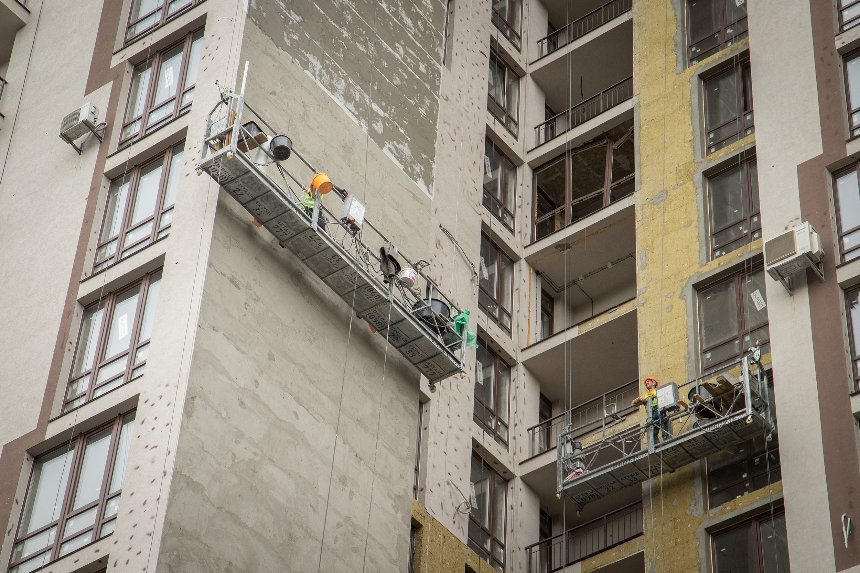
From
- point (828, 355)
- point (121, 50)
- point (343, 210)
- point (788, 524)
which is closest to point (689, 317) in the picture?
point (828, 355)

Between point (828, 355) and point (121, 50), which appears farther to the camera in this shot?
point (121, 50)

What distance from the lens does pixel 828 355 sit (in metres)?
39.3

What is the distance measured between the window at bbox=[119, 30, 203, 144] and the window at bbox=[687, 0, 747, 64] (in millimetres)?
16280

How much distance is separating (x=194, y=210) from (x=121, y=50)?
7.53m

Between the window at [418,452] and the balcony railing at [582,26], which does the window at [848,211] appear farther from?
the balcony railing at [582,26]

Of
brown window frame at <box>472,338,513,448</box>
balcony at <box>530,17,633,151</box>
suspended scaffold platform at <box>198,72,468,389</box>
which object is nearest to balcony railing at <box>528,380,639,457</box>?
brown window frame at <box>472,338,513,448</box>

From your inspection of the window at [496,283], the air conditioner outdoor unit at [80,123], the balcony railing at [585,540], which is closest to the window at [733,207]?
the window at [496,283]

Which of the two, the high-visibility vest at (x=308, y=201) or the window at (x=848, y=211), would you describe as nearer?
the high-visibility vest at (x=308, y=201)

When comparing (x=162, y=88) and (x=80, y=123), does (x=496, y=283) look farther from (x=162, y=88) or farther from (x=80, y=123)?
(x=80, y=123)

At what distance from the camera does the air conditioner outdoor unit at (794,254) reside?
4038 centimetres

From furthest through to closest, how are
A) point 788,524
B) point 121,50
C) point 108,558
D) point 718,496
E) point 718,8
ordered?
point 718,8, point 121,50, point 718,496, point 788,524, point 108,558

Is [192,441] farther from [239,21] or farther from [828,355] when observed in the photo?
[828,355]

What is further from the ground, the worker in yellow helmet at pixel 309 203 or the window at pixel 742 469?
the worker in yellow helmet at pixel 309 203

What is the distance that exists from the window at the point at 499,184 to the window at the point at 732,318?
29.7 ft
